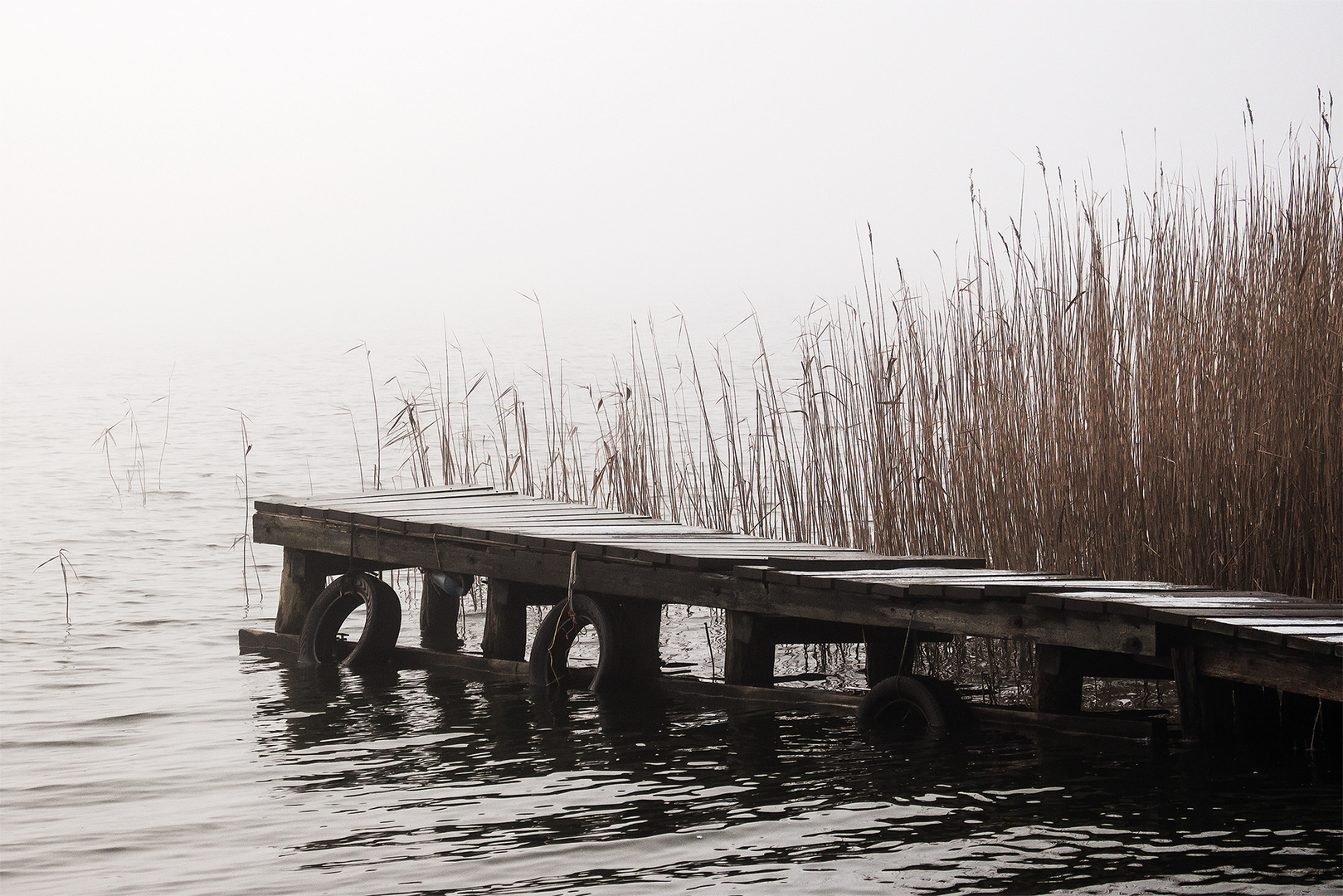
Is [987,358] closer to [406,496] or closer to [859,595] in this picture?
[859,595]

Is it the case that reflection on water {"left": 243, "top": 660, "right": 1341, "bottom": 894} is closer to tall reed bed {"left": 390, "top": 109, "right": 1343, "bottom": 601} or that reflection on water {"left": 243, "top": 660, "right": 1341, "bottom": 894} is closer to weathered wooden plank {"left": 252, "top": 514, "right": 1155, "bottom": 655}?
weathered wooden plank {"left": 252, "top": 514, "right": 1155, "bottom": 655}

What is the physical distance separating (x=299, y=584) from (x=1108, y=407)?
3234 mm

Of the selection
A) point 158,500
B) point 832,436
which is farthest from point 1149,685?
point 158,500

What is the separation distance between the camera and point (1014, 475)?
17.4 feet

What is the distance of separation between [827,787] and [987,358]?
2256 millimetres

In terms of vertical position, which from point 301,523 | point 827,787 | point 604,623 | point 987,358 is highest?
point 987,358

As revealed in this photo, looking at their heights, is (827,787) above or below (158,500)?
below

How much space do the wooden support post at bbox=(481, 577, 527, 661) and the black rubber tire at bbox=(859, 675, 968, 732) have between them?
5.04ft

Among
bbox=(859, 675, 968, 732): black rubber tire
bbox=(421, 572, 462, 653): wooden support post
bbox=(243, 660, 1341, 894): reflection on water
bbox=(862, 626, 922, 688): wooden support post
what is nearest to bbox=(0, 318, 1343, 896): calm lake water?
bbox=(243, 660, 1341, 894): reflection on water

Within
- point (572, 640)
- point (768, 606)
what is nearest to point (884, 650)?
point (768, 606)

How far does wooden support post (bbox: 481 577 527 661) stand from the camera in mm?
5457

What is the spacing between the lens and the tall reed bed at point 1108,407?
4.57m

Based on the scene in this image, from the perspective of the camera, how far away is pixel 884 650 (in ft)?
15.6

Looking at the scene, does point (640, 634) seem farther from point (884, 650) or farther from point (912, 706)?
point (912, 706)
